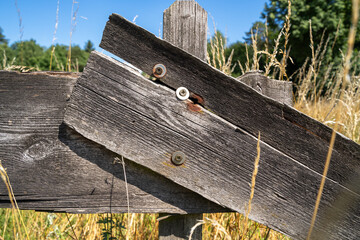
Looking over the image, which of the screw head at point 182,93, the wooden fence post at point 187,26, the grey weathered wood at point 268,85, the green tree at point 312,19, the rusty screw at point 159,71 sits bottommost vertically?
the screw head at point 182,93

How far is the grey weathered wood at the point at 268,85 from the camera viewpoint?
113 centimetres

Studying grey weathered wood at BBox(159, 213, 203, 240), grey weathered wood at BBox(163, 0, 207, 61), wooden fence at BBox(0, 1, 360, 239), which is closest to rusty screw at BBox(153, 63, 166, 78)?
wooden fence at BBox(0, 1, 360, 239)

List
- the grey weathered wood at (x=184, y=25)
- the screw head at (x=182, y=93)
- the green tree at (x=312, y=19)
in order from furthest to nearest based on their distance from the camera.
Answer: the green tree at (x=312, y=19) < the grey weathered wood at (x=184, y=25) < the screw head at (x=182, y=93)

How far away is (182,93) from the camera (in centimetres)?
96

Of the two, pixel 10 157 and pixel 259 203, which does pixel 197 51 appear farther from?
pixel 10 157

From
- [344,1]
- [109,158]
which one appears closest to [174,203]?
[109,158]

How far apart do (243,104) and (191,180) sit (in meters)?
0.34

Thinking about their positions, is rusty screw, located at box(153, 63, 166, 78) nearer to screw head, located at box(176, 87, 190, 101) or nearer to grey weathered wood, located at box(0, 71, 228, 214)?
screw head, located at box(176, 87, 190, 101)

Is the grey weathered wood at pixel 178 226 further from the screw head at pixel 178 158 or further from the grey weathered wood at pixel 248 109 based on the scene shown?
the grey weathered wood at pixel 248 109

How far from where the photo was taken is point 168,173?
3.20 ft

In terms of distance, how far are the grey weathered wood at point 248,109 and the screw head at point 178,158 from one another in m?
0.20

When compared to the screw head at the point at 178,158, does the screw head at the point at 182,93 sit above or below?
above

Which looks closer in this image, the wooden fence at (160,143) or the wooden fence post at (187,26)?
the wooden fence at (160,143)

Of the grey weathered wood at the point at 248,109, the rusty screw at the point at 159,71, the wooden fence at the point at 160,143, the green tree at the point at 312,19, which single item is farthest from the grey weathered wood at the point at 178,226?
the green tree at the point at 312,19
